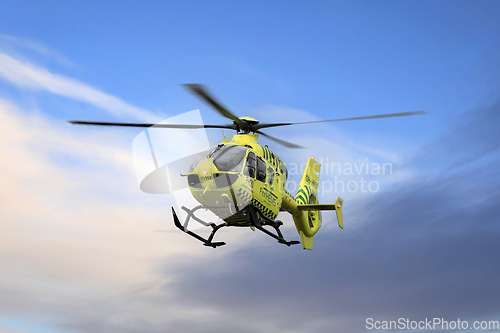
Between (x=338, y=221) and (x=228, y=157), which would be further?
(x=338, y=221)

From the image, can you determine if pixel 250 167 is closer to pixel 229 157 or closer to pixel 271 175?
pixel 229 157

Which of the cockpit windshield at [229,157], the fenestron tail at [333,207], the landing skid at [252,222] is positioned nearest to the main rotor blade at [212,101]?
the cockpit windshield at [229,157]

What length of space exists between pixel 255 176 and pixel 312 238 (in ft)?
34.2

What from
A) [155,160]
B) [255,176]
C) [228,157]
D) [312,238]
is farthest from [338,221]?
[155,160]

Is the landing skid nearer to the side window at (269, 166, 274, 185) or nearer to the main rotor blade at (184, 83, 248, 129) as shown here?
the side window at (269, 166, 274, 185)

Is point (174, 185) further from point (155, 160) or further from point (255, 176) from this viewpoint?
point (255, 176)

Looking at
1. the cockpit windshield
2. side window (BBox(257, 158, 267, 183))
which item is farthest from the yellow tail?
the cockpit windshield

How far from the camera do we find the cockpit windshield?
764 inches

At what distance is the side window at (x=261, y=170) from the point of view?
813 inches

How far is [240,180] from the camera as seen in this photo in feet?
63.3

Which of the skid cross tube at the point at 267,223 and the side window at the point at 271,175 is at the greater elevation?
the side window at the point at 271,175

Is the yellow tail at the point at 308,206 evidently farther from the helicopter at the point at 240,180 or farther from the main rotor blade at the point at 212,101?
the main rotor blade at the point at 212,101

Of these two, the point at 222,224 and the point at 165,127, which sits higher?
the point at 165,127

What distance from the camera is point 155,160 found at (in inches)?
790
